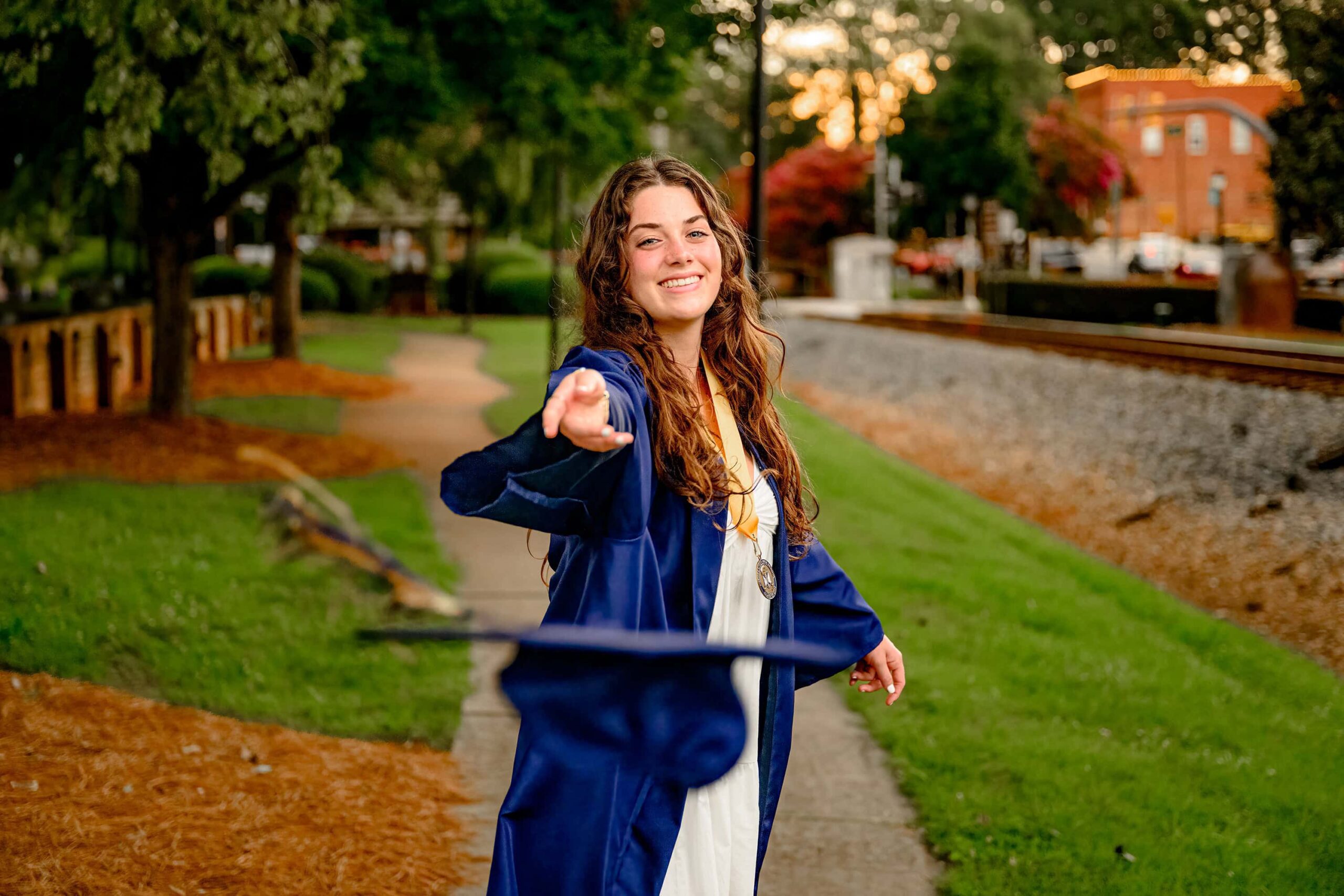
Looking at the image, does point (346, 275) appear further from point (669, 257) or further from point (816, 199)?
point (669, 257)

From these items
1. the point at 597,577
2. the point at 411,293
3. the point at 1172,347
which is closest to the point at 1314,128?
the point at 1172,347

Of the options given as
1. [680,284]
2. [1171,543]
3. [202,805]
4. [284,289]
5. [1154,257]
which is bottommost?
[202,805]

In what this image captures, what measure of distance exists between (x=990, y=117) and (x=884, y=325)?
18862mm

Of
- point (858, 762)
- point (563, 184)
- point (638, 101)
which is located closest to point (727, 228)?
point (858, 762)

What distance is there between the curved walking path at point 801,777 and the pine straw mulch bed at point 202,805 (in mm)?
209

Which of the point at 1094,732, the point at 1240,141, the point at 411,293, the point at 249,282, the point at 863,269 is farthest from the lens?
the point at 1240,141

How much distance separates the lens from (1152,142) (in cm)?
7219

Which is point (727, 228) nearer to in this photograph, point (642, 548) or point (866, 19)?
point (642, 548)

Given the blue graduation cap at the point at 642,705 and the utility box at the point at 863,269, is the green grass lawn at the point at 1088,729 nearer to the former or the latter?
the blue graduation cap at the point at 642,705

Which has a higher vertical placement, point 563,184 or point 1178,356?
point 563,184

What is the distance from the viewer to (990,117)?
45250mm

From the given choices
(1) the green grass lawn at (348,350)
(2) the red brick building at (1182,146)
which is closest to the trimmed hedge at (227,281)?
(1) the green grass lawn at (348,350)

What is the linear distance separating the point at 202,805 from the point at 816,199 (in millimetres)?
51304

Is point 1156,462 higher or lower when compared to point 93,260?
lower
